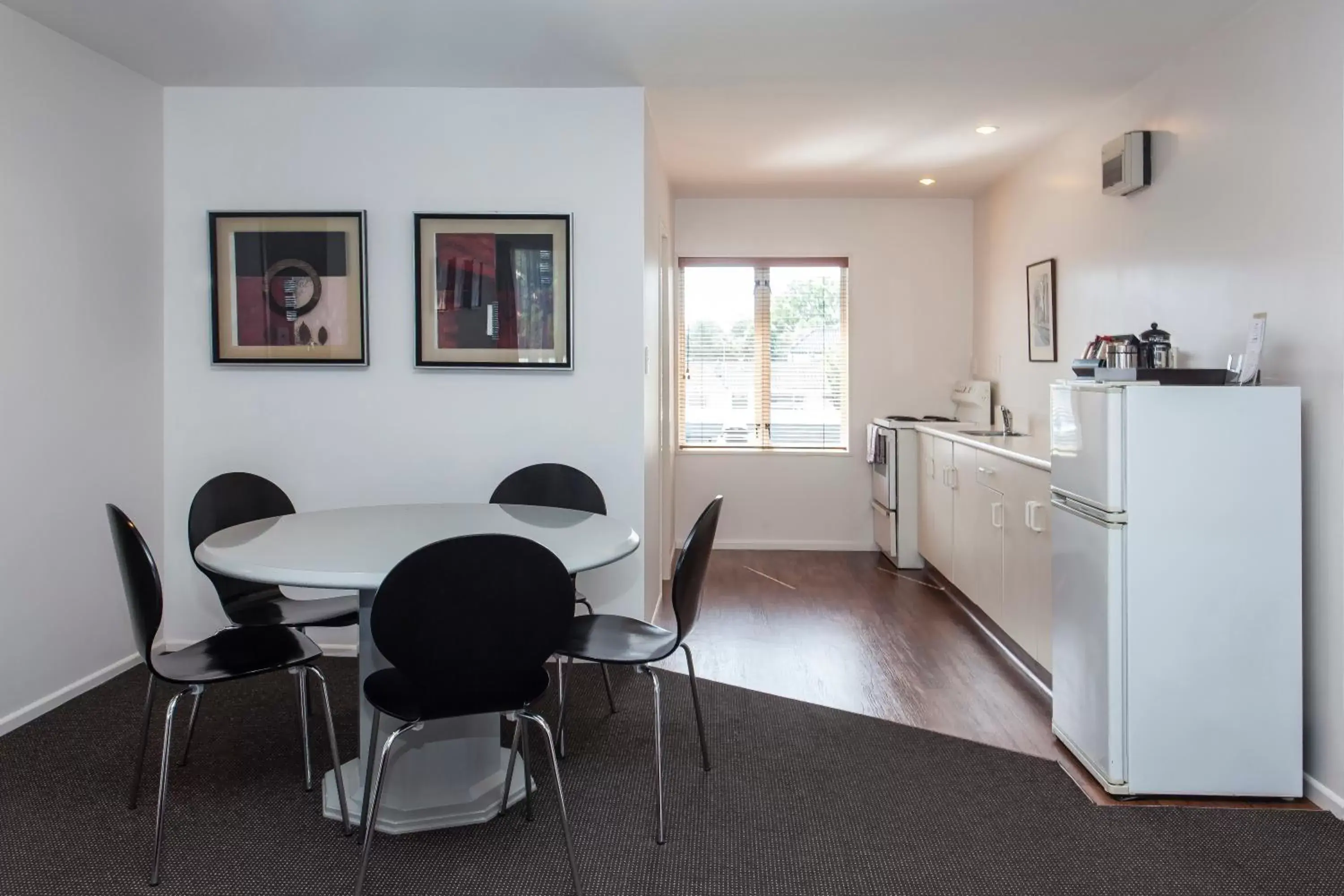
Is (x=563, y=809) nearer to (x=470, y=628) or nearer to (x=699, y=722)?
(x=470, y=628)

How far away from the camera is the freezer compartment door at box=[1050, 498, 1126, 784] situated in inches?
102

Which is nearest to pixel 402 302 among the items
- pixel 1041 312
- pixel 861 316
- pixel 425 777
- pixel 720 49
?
pixel 720 49

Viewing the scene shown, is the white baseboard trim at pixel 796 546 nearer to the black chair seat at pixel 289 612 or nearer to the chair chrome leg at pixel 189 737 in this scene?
the black chair seat at pixel 289 612

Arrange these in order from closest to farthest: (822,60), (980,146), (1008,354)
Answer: (822,60), (980,146), (1008,354)

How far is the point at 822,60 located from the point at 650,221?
3.57 ft

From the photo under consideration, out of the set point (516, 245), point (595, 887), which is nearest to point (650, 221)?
point (516, 245)

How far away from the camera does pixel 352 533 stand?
2586mm

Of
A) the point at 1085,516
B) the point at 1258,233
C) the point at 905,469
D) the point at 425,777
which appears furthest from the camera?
the point at 905,469

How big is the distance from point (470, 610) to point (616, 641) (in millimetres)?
761

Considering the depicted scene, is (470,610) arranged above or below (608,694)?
above

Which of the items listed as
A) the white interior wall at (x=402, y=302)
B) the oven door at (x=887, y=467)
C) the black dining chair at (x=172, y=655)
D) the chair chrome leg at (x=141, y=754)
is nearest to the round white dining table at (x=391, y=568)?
the black dining chair at (x=172, y=655)

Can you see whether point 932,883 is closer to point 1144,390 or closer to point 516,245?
point 1144,390

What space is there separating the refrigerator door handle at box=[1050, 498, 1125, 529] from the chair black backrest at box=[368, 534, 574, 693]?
Result: 1586mm

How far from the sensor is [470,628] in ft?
6.34
